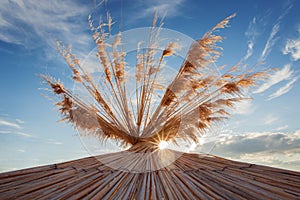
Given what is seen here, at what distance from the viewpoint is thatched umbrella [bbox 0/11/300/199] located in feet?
3.33

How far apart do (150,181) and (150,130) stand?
86 cm

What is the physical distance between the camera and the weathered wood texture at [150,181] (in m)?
0.96

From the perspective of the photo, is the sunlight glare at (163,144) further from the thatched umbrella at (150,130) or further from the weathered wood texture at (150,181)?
the weathered wood texture at (150,181)

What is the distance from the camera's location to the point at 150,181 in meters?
1.15

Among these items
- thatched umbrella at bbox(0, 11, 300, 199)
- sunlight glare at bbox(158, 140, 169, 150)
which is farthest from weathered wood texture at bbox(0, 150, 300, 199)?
sunlight glare at bbox(158, 140, 169, 150)

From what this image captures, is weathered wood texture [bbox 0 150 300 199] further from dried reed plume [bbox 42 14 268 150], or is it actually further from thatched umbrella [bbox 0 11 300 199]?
dried reed plume [bbox 42 14 268 150]

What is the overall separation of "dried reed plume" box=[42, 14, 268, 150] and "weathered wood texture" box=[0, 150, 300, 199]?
610mm

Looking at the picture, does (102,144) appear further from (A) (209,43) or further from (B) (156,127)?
(A) (209,43)

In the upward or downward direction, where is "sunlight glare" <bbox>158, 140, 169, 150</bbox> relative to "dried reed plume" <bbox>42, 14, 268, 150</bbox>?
downward

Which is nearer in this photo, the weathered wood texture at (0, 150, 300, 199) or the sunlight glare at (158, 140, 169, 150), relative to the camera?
the weathered wood texture at (0, 150, 300, 199)

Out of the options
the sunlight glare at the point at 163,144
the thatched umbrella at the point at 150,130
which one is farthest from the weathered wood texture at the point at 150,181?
the sunlight glare at the point at 163,144

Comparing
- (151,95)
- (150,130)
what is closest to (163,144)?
(150,130)

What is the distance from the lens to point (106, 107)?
2.11 m

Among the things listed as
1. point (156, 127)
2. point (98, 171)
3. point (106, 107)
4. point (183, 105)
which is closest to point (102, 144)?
point (106, 107)
